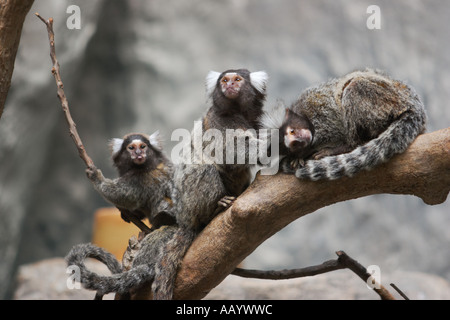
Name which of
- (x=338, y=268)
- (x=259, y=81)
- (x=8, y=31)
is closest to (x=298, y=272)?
(x=338, y=268)

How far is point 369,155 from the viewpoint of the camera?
11.4ft

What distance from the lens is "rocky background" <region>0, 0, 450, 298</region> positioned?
27.6 ft

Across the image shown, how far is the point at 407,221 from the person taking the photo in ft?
28.6

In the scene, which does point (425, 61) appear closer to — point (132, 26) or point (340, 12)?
point (340, 12)

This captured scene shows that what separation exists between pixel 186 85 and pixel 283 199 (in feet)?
21.5

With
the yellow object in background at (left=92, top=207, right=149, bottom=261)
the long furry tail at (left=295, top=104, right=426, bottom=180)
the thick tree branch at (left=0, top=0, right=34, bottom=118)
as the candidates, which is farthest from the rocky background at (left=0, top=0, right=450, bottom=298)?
the long furry tail at (left=295, top=104, right=426, bottom=180)

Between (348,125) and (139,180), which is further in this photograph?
(139,180)

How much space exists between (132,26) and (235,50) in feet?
7.74

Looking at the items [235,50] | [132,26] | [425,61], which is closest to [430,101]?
[425,61]

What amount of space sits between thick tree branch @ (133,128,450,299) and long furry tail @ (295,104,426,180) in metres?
0.07

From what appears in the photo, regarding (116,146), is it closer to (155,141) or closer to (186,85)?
(155,141)

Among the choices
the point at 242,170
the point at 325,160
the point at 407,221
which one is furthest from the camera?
the point at 407,221

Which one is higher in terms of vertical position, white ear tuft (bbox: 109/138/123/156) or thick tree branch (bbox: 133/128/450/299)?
white ear tuft (bbox: 109/138/123/156)

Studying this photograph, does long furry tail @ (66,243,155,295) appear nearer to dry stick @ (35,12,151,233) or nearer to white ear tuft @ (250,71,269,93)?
dry stick @ (35,12,151,233)
